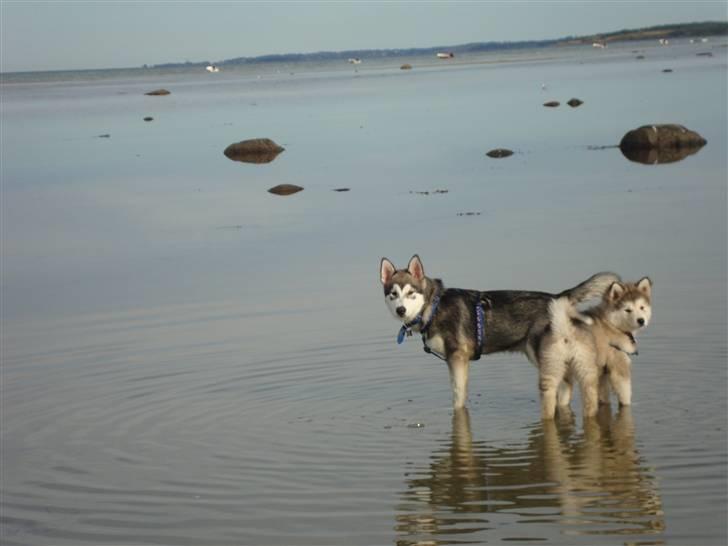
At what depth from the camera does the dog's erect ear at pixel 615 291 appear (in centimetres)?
1122

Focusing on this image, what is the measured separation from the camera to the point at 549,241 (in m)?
19.8

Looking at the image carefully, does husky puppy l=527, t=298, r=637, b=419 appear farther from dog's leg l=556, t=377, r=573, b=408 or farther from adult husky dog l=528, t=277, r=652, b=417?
dog's leg l=556, t=377, r=573, b=408

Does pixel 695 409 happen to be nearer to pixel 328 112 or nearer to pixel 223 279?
pixel 223 279

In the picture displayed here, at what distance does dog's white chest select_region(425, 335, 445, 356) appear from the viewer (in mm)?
12297

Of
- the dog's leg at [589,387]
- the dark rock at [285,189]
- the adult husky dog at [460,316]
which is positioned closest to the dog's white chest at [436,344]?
the adult husky dog at [460,316]

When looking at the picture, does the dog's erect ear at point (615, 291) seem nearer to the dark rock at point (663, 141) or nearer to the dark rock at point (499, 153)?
the dark rock at point (663, 141)

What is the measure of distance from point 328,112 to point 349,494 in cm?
5103

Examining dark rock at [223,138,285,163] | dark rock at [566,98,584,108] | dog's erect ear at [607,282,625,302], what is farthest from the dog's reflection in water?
dark rock at [566,98,584,108]

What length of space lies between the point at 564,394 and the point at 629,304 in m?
1.19

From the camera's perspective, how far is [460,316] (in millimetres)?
12195

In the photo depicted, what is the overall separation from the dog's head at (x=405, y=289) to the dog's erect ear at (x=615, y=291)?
188 cm

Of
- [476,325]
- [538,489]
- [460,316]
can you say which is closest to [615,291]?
[476,325]

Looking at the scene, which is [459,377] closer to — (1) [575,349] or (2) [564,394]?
(2) [564,394]

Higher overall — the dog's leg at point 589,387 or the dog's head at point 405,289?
the dog's head at point 405,289
